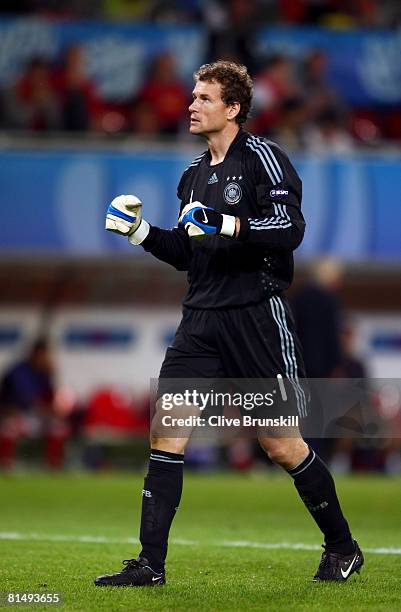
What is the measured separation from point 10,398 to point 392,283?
5251 millimetres

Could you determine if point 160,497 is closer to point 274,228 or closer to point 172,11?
point 274,228

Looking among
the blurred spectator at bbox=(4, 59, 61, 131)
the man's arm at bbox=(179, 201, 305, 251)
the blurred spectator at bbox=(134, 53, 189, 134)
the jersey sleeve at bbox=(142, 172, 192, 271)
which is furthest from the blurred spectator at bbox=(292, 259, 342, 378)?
the man's arm at bbox=(179, 201, 305, 251)

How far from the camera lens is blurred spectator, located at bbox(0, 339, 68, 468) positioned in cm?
1388

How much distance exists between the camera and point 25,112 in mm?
14625

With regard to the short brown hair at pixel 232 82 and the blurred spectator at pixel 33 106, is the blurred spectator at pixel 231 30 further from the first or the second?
the short brown hair at pixel 232 82

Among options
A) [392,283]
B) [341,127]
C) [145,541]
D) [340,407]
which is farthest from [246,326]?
[392,283]

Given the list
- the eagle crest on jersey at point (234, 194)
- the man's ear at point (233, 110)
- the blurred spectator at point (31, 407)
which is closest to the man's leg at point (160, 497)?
the eagle crest on jersey at point (234, 194)

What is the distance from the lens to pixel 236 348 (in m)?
5.62

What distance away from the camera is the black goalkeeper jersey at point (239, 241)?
18.4 ft

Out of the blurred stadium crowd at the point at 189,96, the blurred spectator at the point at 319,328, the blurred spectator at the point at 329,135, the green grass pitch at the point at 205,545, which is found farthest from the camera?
the blurred stadium crowd at the point at 189,96

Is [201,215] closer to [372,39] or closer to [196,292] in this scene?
[196,292]

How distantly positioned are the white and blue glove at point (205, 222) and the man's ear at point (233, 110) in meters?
0.62

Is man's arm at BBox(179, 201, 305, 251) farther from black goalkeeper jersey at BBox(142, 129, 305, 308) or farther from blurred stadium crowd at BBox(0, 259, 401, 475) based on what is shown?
blurred stadium crowd at BBox(0, 259, 401, 475)

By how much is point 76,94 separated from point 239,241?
9671 millimetres
